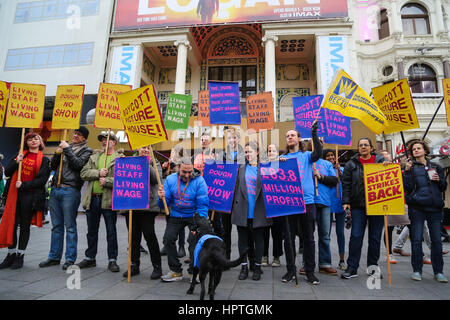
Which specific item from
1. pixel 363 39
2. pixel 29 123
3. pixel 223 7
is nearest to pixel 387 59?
pixel 363 39

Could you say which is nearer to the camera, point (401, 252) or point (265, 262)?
point (265, 262)

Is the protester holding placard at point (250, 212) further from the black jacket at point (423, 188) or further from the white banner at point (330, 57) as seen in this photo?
the white banner at point (330, 57)

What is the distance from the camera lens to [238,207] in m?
3.95

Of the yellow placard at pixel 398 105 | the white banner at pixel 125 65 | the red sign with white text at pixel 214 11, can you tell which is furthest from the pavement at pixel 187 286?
the red sign with white text at pixel 214 11

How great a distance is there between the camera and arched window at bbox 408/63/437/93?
16.1m

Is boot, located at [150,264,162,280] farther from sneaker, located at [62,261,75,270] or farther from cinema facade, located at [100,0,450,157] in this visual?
cinema facade, located at [100,0,450,157]

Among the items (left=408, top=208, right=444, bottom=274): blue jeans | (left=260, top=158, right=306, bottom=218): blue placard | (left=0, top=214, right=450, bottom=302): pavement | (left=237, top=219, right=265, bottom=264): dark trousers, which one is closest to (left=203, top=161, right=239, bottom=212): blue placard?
(left=237, top=219, right=265, bottom=264): dark trousers

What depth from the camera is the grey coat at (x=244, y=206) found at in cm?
380

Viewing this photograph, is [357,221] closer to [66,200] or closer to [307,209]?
[307,209]

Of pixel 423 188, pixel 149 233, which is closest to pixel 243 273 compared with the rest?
pixel 149 233

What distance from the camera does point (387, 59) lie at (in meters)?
16.6

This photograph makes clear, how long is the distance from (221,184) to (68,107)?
10.9 feet

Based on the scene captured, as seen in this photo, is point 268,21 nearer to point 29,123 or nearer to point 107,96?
point 107,96
